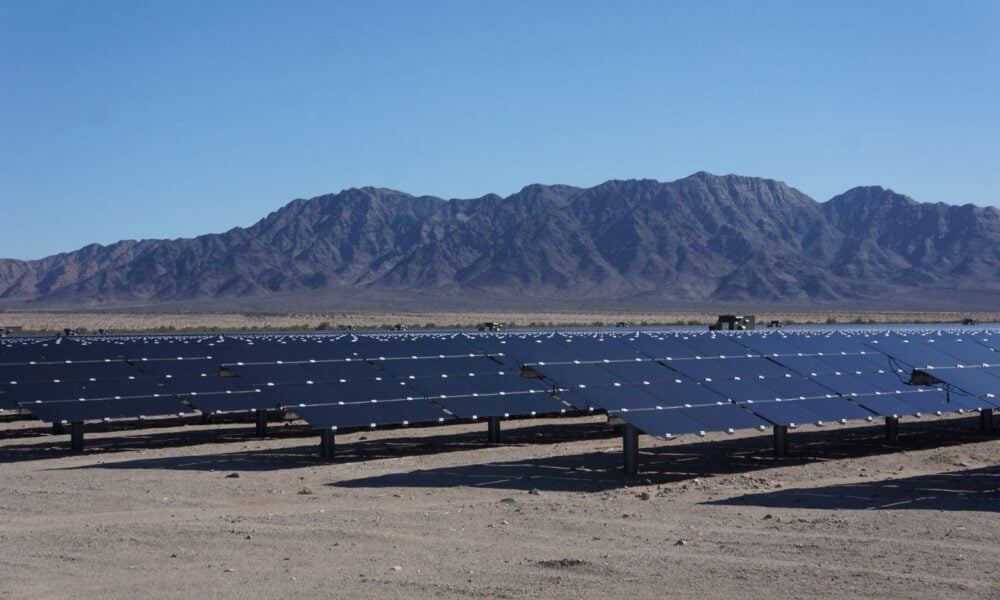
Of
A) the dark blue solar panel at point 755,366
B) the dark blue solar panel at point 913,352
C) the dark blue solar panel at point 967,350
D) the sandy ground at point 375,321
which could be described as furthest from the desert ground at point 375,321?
the dark blue solar panel at point 755,366

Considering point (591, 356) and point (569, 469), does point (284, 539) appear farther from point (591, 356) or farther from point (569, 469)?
point (591, 356)

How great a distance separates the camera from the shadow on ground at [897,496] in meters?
17.1

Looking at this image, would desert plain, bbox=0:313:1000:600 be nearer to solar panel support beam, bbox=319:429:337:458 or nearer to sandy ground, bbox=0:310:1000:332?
solar panel support beam, bbox=319:429:337:458

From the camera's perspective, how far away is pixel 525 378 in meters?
27.4

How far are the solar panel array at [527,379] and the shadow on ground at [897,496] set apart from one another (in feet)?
7.53

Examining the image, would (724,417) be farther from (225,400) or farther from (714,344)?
(225,400)

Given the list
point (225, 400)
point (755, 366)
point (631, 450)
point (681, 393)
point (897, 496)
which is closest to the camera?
point (897, 496)

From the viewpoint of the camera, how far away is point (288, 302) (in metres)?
190

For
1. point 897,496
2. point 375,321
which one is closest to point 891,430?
point 897,496

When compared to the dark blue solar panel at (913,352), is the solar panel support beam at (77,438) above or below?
below

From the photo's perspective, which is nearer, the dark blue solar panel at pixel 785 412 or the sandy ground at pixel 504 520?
the sandy ground at pixel 504 520

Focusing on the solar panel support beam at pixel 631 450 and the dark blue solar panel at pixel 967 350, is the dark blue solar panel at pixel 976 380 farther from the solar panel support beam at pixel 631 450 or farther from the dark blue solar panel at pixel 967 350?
the solar panel support beam at pixel 631 450

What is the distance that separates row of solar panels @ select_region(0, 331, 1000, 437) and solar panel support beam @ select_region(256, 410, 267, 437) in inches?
23.0

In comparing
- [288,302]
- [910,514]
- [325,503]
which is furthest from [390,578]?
[288,302]
